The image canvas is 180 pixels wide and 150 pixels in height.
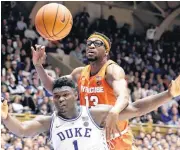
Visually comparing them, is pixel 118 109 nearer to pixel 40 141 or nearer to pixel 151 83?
pixel 40 141

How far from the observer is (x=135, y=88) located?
14523 millimetres

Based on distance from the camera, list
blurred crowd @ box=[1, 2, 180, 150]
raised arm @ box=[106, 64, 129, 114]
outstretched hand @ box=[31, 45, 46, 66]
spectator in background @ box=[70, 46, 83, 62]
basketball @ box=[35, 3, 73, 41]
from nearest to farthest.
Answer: raised arm @ box=[106, 64, 129, 114] < outstretched hand @ box=[31, 45, 46, 66] < basketball @ box=[35, 3, 73, 41] < blurred crowd @ box=[1, 2, 180, 150] < spectator in background @ box=[70, 46, 83, 62]

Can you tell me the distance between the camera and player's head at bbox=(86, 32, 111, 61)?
562 cm

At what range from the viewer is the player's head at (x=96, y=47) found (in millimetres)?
5621

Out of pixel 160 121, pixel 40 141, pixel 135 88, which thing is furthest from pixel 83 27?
pixel 40 141

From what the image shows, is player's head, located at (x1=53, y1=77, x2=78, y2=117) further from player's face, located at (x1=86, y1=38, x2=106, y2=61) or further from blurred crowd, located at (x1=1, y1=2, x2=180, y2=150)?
blurred crowd, located at (x1=1, y1=2, x2=180, y2=150)

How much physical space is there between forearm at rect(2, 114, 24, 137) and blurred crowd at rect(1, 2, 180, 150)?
480cm

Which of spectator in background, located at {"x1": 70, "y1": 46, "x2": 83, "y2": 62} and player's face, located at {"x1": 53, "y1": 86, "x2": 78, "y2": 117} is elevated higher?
spectator in background, located at {"x1": 70, "y1": 46, "x2": 83, "y2": 62}

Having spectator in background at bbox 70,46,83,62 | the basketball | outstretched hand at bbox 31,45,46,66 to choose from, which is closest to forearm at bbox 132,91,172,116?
outstretched hand at bbox 31,45,46,66

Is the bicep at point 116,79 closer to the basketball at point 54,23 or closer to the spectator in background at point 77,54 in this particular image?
the basketball at point 54,23

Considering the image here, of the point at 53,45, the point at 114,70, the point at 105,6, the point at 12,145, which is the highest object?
the point at 105,6

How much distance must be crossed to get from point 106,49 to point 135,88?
8886mm

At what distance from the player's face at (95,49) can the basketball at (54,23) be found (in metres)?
0.60

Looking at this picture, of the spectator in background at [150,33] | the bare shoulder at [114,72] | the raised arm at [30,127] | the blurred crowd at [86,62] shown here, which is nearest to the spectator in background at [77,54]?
the blurred crowd at [86,62]
